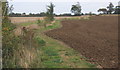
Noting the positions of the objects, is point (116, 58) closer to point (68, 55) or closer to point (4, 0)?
point (68, 55)

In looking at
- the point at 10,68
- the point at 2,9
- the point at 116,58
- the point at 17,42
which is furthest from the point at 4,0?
the point at 116,58

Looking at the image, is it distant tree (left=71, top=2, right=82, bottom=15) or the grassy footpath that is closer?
the grassy footpath

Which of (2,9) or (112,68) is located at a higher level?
(2,9)

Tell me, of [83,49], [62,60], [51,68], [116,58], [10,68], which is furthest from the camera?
[83,49]

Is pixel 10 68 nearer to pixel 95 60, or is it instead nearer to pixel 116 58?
pixel 95 60

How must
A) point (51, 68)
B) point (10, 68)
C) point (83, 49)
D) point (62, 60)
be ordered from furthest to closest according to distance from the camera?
1. point (83, 49)
2. point (62, 60)
3. point (51, 68)
4. point (10, 68)

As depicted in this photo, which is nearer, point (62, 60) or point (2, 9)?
point (2, 9)

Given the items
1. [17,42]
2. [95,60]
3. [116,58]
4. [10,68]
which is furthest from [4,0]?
[116,58]

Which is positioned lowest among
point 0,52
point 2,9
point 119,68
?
point 119,68

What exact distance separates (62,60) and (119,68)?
7.71 feet

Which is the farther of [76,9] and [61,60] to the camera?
[76,9]

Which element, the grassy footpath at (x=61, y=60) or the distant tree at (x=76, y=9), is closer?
the grassy footpath at (x=61, y=60)

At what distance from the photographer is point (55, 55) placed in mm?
11383

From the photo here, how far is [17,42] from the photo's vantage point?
9133mm
